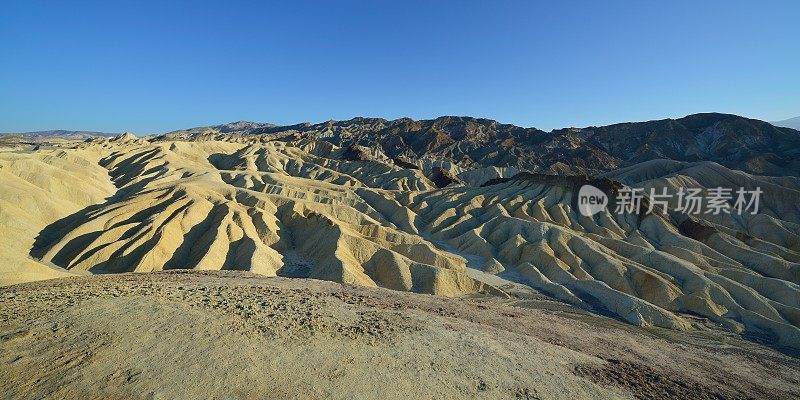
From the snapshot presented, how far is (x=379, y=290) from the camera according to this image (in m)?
26.8

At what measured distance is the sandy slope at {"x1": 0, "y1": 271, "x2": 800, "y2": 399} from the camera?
12.7 meters

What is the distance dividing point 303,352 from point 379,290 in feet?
39.8

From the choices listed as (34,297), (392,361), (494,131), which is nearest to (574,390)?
(392,361)

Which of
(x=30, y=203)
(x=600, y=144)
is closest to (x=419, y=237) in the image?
(x=30, y=203)

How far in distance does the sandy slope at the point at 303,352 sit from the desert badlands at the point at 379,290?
3.5 inches

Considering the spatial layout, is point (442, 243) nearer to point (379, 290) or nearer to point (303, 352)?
point (379, 290)

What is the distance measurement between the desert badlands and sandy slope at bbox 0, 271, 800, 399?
0.09 metres

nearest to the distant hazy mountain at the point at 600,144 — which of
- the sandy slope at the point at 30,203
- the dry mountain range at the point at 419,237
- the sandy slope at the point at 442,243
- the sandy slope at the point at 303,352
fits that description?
the dry mountain range at the point at 419,237

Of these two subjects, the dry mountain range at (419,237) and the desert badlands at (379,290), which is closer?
the desert badlands at (379,290)

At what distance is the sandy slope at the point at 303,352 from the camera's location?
12.7 metres

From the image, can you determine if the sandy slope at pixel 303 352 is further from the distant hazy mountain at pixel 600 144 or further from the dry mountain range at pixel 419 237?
the distant hazy mountain at pixel 600 144

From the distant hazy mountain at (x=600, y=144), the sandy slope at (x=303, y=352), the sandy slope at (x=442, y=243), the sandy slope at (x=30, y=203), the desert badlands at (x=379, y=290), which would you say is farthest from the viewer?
the distant hazy mountain at (x=600, y=144)

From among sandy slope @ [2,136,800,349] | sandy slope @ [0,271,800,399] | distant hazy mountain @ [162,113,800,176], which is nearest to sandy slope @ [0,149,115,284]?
sandy slope @ [2,136,800,349]

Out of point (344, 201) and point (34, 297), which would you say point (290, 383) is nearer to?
point (34, 297)
